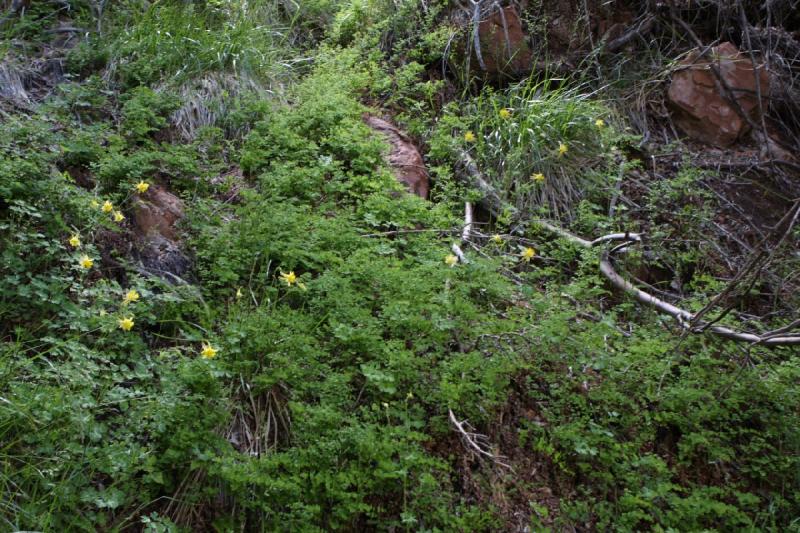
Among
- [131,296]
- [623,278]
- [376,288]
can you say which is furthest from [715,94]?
[131,296]

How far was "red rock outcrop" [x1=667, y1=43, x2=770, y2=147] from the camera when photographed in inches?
218

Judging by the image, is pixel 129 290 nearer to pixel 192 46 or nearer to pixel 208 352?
pixel 208 352

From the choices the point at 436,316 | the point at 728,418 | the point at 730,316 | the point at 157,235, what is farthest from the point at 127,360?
the point at 730,316

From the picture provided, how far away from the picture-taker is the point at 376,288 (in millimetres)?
3369

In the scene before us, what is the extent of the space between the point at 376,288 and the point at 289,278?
0.44m

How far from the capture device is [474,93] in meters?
5.80

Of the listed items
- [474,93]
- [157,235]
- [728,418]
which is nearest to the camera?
[728,418]

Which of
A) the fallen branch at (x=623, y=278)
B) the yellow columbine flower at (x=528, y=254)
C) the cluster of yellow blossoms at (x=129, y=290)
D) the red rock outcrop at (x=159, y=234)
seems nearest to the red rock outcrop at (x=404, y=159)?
the fallen branch at (x=623, y=278)

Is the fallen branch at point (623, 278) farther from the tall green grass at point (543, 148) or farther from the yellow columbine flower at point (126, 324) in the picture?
the yellow columbine flower at point (126, 324)

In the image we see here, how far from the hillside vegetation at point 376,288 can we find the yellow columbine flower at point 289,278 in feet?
0.21

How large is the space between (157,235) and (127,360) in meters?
0.95

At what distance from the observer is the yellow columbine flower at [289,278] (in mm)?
3246

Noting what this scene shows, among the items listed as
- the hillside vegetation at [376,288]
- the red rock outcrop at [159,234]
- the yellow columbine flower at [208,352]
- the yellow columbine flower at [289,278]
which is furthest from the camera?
the red rock outcrop at [159,234]

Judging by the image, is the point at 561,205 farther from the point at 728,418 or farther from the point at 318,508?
the point at 318,508
